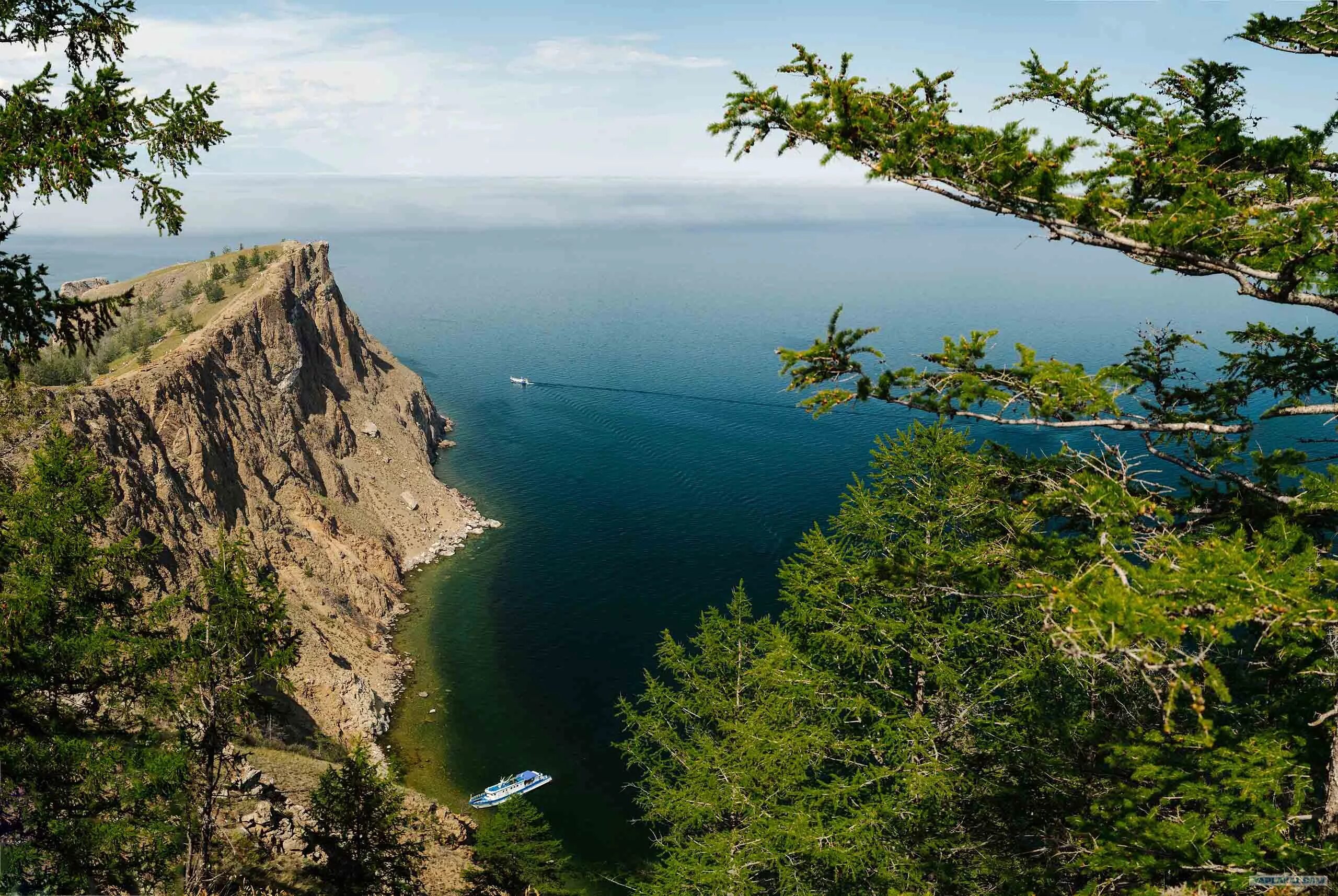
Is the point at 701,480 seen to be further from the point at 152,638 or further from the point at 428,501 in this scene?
the point at 152,638

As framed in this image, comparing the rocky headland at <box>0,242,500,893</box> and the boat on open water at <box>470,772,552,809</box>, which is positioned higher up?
the rocky headland at <box>0,242,500,893</box>

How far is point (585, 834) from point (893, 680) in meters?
25.8

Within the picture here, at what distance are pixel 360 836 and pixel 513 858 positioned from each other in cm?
793

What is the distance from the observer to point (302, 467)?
6284cm

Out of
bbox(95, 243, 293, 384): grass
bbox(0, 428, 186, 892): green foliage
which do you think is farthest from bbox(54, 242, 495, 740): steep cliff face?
bbox(0, 428, 186, 892): green foliage

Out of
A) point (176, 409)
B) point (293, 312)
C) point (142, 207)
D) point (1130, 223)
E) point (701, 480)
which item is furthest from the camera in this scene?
point (701, 480)

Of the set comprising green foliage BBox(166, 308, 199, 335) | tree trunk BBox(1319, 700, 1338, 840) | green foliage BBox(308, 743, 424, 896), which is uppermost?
green foliage BBox(166, 308, 199, 335)

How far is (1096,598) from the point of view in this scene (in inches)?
277

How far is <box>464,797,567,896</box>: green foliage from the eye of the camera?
28594mm

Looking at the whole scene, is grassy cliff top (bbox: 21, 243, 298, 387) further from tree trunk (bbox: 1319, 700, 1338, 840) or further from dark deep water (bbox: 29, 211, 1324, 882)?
tree trunk (bbox: 1319, 700, 1338, 840)

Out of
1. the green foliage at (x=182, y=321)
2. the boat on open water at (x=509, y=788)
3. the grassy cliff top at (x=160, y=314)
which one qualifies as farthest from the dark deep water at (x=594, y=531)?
the green foliage at (x=182, y=321)

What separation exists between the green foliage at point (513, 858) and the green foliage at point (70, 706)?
12.3 metres

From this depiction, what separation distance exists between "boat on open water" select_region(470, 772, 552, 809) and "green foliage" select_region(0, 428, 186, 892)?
2206 centimetres

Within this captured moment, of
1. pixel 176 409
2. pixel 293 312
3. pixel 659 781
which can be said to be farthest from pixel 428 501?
pixel 659 781
